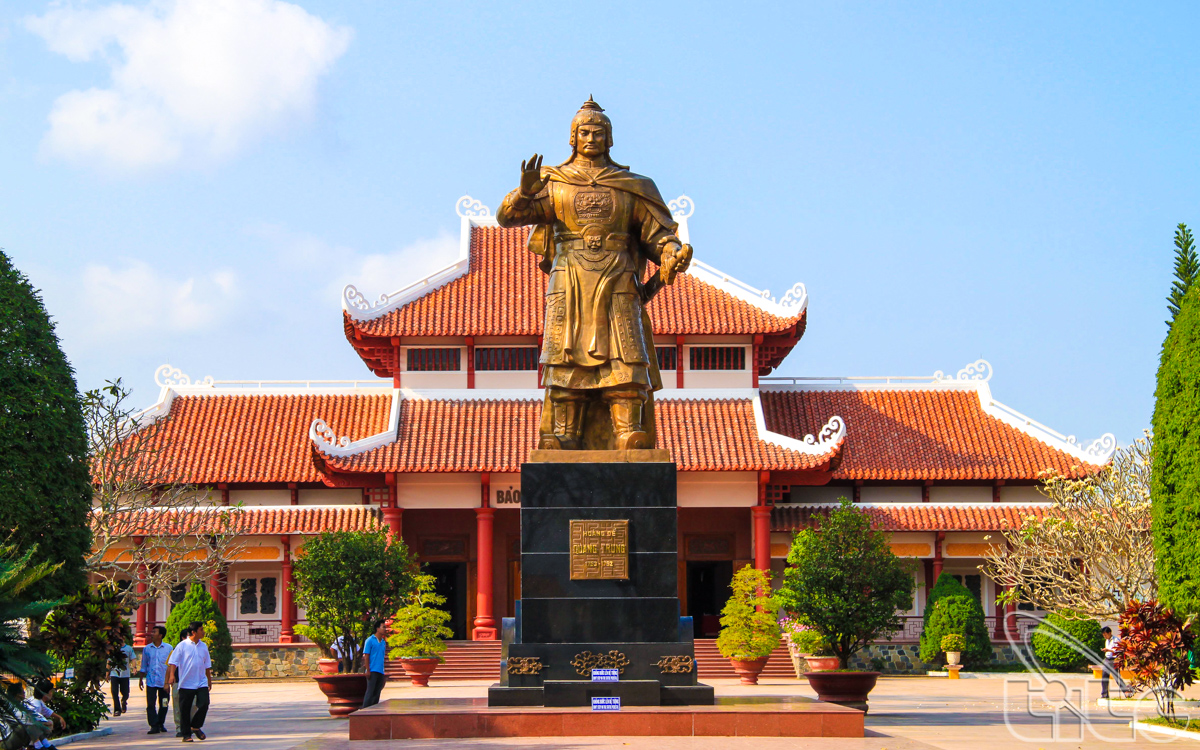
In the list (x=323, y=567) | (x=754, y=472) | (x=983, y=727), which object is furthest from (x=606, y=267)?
(x=754, y=472)

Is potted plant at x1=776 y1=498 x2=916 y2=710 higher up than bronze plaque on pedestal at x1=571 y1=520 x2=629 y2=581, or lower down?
lower down

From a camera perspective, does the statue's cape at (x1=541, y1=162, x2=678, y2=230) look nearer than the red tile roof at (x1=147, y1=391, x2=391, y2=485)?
Yes

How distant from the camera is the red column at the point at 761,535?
88.6ft

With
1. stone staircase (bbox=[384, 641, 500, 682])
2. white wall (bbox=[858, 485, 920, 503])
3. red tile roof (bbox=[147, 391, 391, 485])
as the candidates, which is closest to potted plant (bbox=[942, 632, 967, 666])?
white wall (bbox=[858, 485, 920, 503])

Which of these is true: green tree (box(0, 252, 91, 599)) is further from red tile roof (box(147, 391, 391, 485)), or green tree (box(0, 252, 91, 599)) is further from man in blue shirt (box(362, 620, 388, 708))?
red tile roof (box(147, 391, 391, 485))

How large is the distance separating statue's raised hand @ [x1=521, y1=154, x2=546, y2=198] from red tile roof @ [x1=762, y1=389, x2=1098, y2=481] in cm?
1855

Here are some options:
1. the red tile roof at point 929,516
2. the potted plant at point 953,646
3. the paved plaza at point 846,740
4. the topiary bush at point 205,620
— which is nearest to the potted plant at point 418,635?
the paved plaza at point 846,740

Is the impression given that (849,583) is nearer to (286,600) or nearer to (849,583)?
(849,583)

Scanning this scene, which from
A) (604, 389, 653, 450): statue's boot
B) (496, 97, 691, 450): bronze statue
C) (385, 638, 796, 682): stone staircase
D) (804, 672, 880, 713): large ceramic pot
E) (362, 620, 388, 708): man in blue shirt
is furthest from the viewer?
(385, 638, 796, 682): stone staircase

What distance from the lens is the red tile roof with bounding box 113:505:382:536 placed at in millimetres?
26812

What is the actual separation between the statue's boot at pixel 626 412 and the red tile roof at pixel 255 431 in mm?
18556

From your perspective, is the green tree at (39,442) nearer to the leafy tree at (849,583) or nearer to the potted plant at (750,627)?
the leafy tree at (849,583)

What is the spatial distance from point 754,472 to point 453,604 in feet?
24.2

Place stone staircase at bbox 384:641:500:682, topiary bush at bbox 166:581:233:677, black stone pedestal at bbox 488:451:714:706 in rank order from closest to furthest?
black stone pedestal at bbox 488:451:714:706 < topiary bush at bbox 166:581:233:677 < stone staircase at bbox 384:641:500:682
